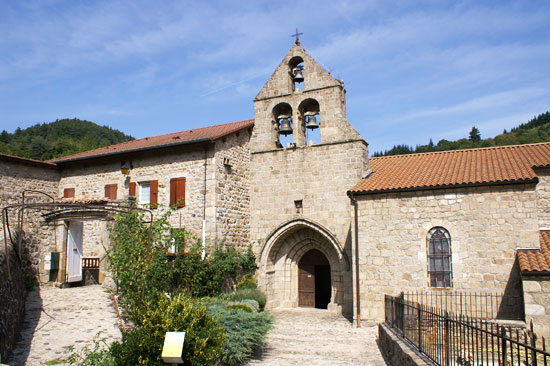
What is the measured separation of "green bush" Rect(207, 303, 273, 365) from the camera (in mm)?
8906

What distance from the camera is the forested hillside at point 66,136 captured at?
171 ft

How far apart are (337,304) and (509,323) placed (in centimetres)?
652

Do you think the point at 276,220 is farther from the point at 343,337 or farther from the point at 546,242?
the point at 546,242

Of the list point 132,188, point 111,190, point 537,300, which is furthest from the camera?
point 111,190

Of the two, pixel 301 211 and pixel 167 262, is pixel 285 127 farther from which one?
pixel 167 262

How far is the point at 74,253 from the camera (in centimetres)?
1495

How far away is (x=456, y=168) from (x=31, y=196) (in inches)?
595

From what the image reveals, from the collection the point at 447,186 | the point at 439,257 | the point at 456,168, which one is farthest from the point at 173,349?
the point at 456,168

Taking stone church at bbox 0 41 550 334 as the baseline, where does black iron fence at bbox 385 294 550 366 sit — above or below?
below

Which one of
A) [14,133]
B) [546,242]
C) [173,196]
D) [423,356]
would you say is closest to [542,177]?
[546,242]

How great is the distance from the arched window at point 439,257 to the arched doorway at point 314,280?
15.9ft

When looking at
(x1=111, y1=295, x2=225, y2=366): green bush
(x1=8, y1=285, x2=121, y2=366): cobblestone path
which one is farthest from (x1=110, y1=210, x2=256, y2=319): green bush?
(x1=111, y1=295, x2=225, y2=366): green bush

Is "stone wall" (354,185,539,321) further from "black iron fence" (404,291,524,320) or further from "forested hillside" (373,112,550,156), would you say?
"forested hillside" (373,112,550,156)

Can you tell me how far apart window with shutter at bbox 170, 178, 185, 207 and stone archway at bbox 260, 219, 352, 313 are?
3.59m
